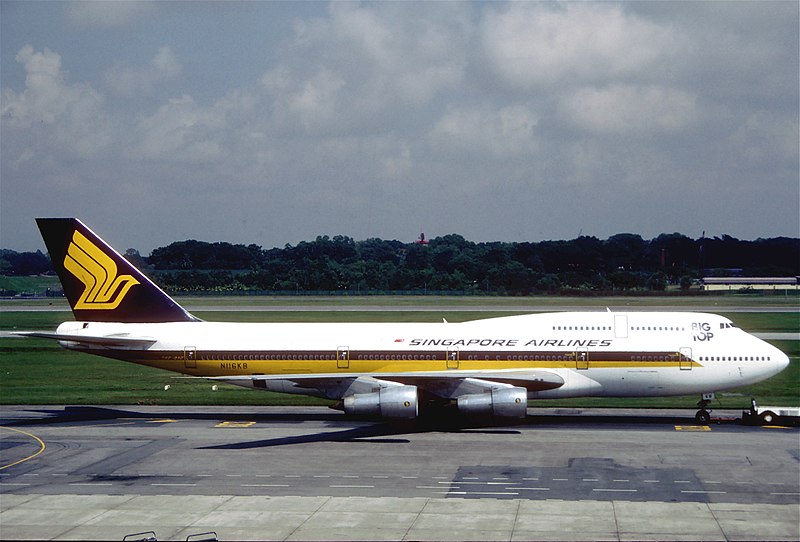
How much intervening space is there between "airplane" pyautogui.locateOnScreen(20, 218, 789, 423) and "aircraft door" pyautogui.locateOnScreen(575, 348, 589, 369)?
0.05m

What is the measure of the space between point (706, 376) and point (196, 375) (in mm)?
26490

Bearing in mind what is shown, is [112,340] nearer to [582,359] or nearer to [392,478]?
[392,478]

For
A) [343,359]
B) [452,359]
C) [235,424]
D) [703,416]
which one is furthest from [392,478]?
[703,416]

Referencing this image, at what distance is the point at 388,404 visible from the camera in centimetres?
4269

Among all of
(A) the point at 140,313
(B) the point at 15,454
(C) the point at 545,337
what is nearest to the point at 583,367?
(C) the point at 545,337

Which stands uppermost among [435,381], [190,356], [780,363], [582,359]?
[190,356]

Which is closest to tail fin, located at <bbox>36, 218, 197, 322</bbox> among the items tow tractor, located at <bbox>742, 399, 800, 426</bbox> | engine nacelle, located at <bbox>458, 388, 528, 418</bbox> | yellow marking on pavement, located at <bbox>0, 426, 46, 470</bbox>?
yellow marking on pavement, located at <bbox>0, 426, 46, 470</bbox>

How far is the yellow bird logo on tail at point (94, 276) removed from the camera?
4862 centimetres

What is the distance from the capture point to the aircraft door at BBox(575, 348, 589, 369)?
1779 inches

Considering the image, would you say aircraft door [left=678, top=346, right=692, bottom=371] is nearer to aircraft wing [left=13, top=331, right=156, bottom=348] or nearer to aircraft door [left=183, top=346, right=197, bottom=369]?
aircraft door [left=183, top=346, right=197, bottom=369]

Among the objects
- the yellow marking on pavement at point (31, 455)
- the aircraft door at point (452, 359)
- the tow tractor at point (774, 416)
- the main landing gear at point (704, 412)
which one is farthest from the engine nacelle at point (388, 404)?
the tow tractor at point (774, 416)

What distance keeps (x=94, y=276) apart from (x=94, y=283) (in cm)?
38

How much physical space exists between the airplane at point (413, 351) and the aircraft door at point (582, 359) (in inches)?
2.0

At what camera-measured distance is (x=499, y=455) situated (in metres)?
38.4
